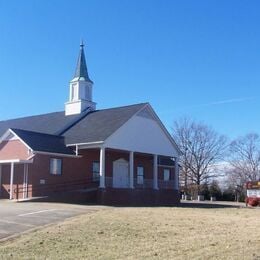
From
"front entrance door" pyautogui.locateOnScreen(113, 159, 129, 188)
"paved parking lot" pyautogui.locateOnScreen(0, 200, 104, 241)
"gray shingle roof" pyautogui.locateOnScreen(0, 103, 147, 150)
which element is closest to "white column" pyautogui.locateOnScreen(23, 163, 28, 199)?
"gray shingle roof" pyautogui.locateOnScreen(0, 103, 147, 150)

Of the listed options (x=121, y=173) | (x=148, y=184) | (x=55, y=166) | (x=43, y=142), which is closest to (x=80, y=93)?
(x=121, y=173)

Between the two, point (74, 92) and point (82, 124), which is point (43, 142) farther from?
point (74, 92)

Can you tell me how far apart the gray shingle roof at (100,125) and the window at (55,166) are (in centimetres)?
198

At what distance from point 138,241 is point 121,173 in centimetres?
2721

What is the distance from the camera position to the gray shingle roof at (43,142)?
33344 mm

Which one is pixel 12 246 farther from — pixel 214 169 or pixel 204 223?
pixel 214 169

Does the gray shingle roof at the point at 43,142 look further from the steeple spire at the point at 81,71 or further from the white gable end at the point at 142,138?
the steeple spire at the point at 81,71

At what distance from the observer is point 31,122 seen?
45.0m

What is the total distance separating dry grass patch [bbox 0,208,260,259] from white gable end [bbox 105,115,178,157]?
18.4 m

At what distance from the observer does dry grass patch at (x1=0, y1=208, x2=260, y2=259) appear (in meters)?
11.2

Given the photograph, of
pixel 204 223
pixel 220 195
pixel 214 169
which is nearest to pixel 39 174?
pixel 204 223

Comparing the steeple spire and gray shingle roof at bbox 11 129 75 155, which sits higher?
the steeple spire

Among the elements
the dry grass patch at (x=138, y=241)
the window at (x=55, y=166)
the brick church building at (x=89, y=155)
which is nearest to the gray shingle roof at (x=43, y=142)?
the brick church building at (x=89, y=155)

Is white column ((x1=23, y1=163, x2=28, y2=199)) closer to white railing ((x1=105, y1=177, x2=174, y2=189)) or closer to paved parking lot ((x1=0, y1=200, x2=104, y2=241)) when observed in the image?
white railing ((x1=105, y1=177, x2=174, y2=189))
